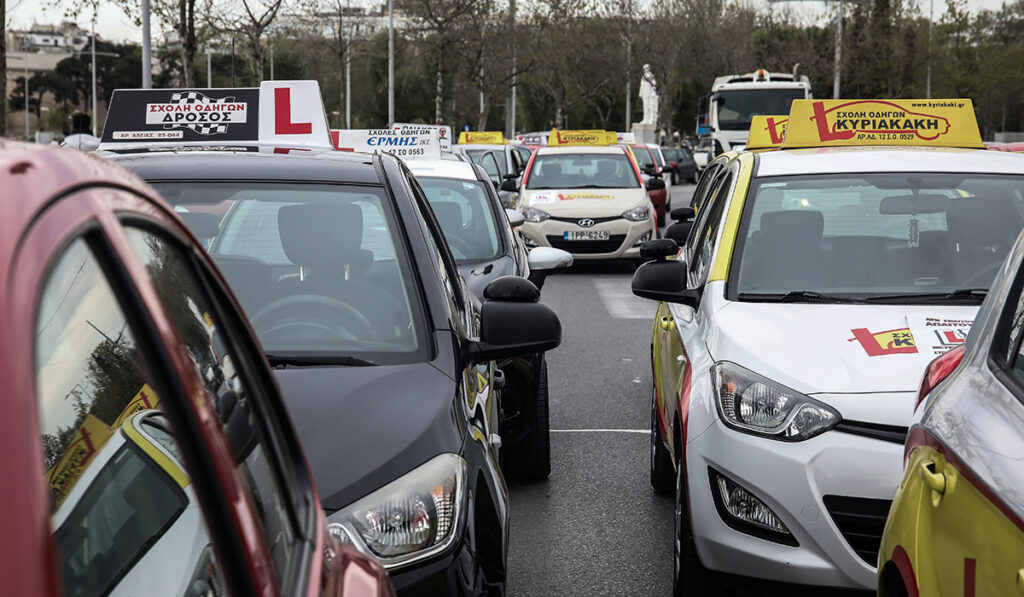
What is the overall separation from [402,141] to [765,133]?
201 inches

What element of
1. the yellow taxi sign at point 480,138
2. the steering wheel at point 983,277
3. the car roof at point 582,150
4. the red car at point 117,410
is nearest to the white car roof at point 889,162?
the steering wheel at point 983,277

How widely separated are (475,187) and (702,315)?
Result: 4.47 meters

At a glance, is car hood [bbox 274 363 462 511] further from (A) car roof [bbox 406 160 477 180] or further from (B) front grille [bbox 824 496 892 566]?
(A) car roof [bbox 406 160 477 180]

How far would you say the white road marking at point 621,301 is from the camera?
44.2 feet

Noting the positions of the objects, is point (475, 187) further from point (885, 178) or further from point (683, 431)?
point (683, 431)

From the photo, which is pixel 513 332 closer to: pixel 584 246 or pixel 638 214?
pixel 584 246

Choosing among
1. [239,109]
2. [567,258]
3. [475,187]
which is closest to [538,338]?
[239,109]

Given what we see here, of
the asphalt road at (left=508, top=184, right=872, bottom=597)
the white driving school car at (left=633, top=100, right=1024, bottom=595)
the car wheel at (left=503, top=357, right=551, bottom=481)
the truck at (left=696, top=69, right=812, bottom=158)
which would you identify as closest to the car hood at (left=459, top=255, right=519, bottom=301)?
the asphalt road at (left=508, top=184, right=872, bottom=597)

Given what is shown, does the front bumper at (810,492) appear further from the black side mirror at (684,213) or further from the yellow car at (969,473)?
the black side mirror at (684,213)

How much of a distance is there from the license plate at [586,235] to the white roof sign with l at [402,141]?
464 cm

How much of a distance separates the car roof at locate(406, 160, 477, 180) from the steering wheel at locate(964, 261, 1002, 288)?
486 cm

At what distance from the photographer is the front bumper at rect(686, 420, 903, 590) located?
3.95m

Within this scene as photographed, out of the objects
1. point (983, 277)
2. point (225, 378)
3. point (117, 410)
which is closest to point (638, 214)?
point (983, 277)

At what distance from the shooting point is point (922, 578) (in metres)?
2.53
